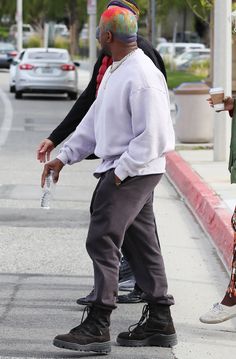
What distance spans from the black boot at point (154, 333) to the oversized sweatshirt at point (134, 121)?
31.8 inches

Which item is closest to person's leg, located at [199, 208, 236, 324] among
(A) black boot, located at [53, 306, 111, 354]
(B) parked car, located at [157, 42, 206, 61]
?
(A) black boot, located at [53, 306, 111, 354]

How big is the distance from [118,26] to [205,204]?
17.5 ft

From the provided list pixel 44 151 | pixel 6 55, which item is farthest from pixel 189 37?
pixel 44 151

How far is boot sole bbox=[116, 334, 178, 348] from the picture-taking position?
246 inches

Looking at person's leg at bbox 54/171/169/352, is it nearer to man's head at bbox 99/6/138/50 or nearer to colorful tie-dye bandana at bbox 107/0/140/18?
man's head at bbox 99/6/138/50

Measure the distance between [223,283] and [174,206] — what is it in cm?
390

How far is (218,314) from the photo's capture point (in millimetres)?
6758

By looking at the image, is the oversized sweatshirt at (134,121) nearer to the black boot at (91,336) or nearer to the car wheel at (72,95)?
the black boot at (91,336)

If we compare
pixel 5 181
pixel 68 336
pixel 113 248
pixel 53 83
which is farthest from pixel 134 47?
pixel 53 83

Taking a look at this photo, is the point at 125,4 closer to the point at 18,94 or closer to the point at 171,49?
the point at 18,94

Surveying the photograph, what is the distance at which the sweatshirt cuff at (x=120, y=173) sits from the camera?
589 cm

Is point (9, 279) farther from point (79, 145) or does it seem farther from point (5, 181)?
point (5, 181)

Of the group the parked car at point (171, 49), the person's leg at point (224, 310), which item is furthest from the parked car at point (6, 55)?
the person's leg at point (224, 310)

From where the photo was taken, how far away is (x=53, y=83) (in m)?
30.5
